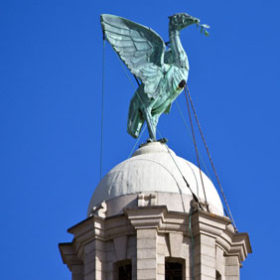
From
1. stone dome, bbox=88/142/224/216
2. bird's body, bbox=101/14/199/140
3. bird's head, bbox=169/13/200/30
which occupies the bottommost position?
stone dome, bbox=88/142/224/216

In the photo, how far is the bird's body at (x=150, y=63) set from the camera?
5719cm

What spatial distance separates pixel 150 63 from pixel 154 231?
8.83m

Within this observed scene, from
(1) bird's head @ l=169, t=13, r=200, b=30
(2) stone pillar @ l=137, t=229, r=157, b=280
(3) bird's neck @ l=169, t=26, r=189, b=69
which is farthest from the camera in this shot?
(1) bird's head @ l=169, t=13, r=200, b=30

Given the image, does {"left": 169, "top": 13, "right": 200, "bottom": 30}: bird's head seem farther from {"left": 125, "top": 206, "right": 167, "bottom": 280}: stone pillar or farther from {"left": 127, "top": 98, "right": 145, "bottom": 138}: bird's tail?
{"left": 125, "top": 206, "right": 167, "bottom": 280}: stone pillar

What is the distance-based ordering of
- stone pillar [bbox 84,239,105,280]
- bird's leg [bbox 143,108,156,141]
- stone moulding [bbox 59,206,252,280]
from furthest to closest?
A: bird's leg [bbox 143,108,156,141], stone pillar [bbox 84,239,105,280], stone moulding [bbox 59,206,252,280]

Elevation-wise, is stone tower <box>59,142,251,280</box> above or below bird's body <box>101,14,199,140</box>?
below

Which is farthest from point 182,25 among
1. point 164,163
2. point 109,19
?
point 164,163

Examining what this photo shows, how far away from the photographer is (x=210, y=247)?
52000 millimetres

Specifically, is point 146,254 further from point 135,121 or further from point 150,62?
point 150,62

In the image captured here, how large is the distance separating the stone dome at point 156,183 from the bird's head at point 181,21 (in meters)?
5.90

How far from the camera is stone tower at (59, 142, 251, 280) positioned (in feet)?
169

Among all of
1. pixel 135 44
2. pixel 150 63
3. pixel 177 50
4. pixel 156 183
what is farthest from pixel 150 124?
pixel 156 183

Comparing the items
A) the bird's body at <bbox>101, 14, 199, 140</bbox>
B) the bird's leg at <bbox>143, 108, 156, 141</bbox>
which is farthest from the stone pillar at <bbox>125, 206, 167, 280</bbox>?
the bird's body at <bbox>101, 14, 199, 140</bbox>

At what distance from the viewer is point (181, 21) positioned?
5838 cm
